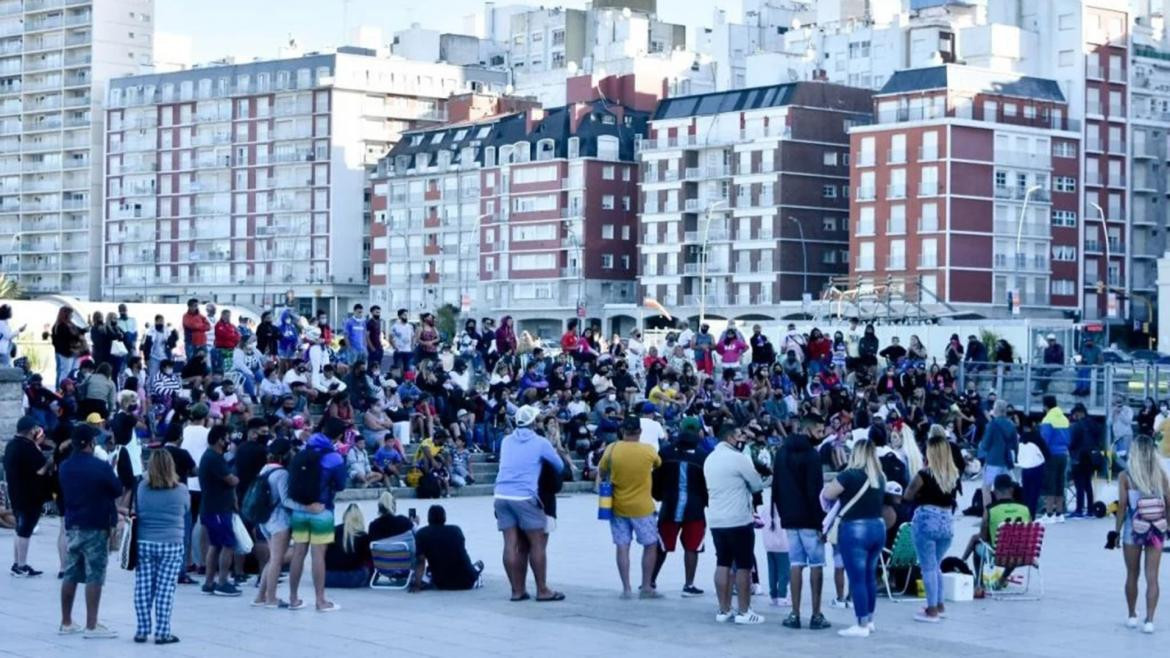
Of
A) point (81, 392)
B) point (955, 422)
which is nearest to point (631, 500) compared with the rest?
point (81, 392)

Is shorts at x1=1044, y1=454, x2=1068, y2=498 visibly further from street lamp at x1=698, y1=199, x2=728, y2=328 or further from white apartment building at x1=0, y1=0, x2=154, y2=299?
white apartment building at x1=0, y1=0, x2=154, y2=299

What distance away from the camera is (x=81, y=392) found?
2655 centimetres

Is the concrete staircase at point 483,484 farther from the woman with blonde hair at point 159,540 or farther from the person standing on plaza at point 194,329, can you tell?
the woman with blonde hair at point 159,540

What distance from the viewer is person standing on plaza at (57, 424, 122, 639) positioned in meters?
14.7

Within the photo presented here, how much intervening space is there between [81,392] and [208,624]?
450 inches

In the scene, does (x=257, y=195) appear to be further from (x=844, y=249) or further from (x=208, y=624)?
(x=208, y=624)

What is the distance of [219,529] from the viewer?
17578 millimetres

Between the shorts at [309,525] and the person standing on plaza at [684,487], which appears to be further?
the person standing on plaza at [684,487]

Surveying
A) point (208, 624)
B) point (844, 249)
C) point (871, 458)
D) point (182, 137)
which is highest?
point (182, 137)

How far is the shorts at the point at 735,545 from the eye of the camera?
630 inches

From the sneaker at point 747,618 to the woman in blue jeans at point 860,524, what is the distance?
0.93m

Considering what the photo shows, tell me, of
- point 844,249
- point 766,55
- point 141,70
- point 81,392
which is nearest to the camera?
point 81,392

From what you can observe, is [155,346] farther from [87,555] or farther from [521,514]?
[87,555]

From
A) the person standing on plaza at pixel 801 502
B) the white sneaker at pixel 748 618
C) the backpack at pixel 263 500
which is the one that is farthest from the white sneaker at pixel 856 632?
the backpack at pixel 263 500
